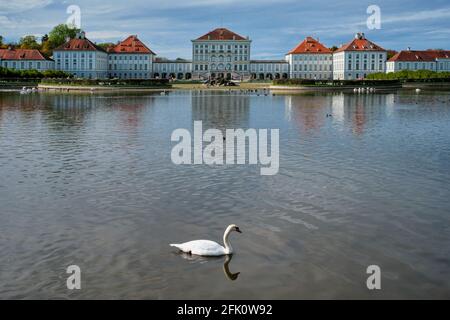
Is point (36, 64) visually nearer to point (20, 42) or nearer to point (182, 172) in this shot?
point (20, 42)

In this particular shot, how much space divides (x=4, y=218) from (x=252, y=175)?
6664 mm

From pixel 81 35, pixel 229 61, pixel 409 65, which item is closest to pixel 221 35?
pixel 229 61

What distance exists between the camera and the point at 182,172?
16.8 metres

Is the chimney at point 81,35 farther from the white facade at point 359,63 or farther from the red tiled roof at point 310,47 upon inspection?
the white facade at point 359,63

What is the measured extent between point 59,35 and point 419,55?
81.9 metres

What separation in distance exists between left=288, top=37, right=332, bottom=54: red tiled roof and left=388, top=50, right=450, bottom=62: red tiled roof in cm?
1563

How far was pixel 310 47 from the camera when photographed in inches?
5595

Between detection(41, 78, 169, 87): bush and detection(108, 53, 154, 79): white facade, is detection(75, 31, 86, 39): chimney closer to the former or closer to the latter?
detection(108, 53, 154, 79): white facade

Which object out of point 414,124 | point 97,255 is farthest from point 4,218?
point 414,124

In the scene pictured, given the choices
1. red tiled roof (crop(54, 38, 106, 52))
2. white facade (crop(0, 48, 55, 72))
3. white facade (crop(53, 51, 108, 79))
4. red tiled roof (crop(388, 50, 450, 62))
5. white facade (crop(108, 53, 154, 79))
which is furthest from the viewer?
white facade (crop(108, 53, 154, 79))

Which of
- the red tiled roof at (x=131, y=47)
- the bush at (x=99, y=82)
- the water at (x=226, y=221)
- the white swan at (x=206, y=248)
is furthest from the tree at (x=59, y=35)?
the white swan at (x=206, y=248)

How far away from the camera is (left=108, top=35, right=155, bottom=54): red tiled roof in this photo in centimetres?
13900

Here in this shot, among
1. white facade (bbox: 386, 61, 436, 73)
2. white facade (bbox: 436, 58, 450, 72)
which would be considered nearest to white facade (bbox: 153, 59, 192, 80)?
white facade (bbox: 386, 61, 436, 73)

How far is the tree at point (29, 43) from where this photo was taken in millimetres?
147250
